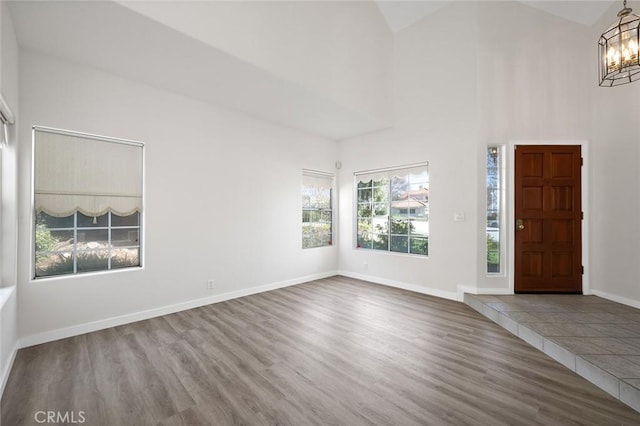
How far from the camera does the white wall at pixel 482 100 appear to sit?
3.93m

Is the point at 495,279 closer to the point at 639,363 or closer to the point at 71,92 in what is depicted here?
the point at 639,363

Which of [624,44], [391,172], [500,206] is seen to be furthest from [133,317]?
[624,44]

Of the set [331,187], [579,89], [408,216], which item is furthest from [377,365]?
[579,89]

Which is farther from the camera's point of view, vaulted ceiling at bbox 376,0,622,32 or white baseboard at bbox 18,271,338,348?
vaulted ceiling at bbox 376,0,622,32

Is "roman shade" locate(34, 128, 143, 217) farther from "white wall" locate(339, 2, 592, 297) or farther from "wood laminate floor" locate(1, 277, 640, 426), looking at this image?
"white wall" locate(339, 2, 592, 297)

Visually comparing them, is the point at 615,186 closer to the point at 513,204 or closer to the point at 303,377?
the point at 513,204

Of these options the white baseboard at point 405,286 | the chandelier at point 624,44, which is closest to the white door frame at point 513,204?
the white baseboard at point 405,286

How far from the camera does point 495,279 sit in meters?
3.93

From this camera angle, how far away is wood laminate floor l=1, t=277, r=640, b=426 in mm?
1780

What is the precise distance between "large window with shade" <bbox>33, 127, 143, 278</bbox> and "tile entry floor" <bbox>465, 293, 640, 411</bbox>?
4.47m

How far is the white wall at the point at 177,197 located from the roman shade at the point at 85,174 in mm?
112

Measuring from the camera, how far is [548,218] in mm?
3939

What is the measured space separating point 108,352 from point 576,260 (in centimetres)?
591

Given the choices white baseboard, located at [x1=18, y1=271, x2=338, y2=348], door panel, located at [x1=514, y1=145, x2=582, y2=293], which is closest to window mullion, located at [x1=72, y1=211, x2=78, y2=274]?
white baseboard, located at [x1=18, y1=271, x2=338, y2=348]
